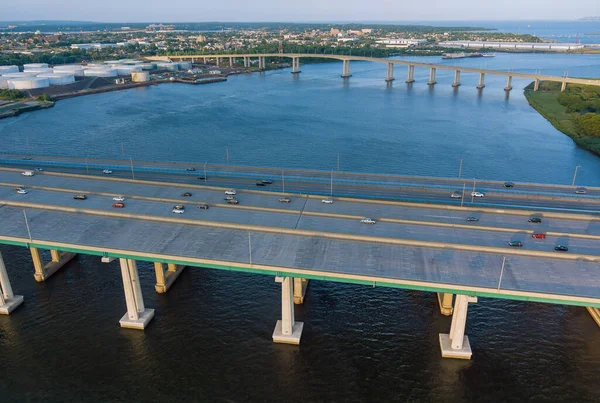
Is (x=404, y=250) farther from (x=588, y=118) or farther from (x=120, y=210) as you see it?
(x=588, y=118)

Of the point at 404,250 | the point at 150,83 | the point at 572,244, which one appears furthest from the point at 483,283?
the point at 150,83

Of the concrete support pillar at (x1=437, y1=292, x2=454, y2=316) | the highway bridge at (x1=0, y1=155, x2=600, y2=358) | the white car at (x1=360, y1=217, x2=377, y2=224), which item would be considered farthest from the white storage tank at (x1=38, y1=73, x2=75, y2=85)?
the concrete support pillar at (x1=437, y1=292, x2=454, y2=316)

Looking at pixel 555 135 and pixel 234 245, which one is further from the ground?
pixel 234 245

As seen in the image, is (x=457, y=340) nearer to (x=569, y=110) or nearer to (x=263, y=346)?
(x=263, y=346)

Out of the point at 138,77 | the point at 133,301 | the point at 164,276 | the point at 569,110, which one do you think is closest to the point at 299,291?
the point at 164,276

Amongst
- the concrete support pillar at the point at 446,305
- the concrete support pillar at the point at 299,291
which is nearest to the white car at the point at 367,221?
the concrete support pillar at the point at 299,291
